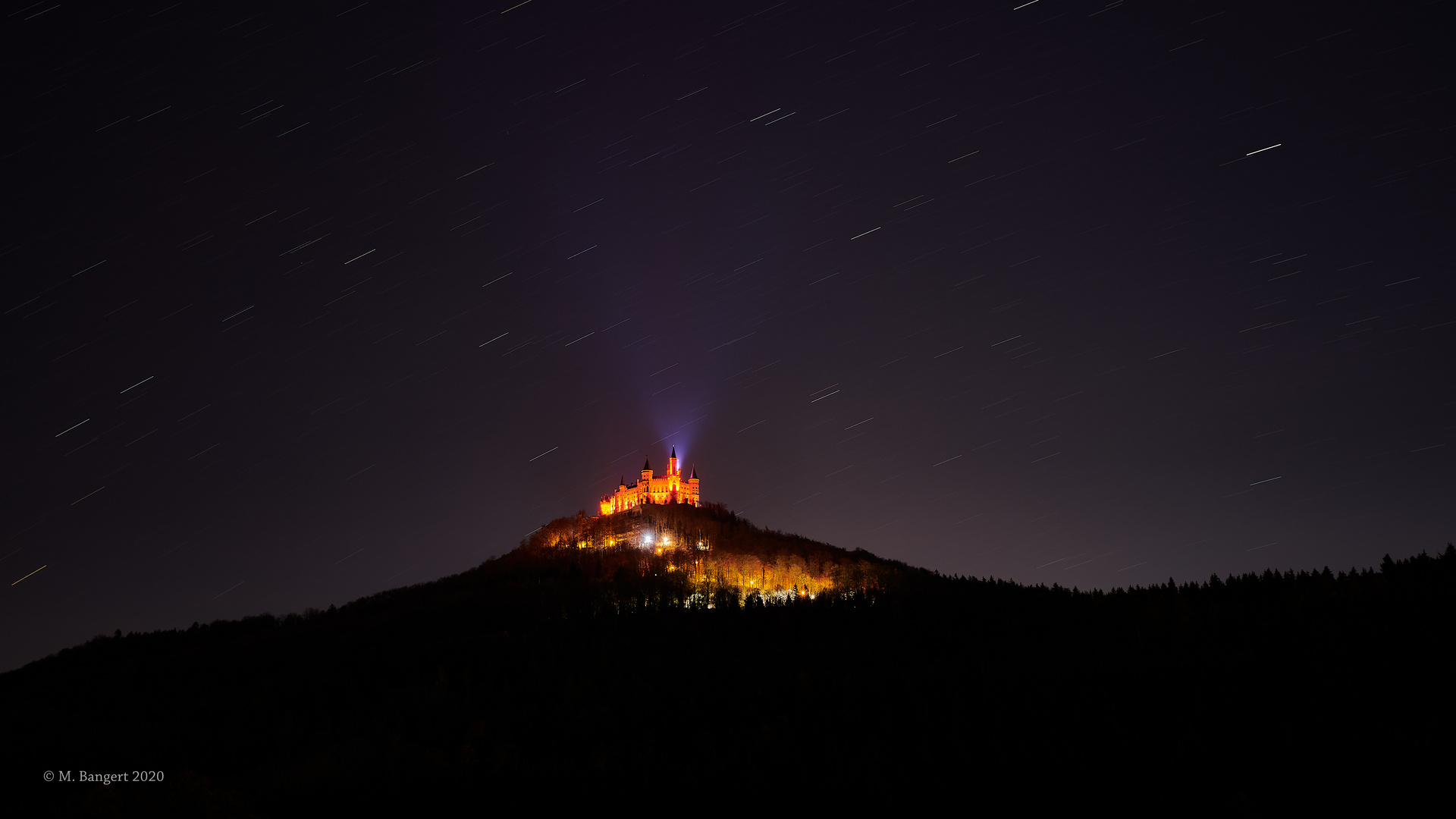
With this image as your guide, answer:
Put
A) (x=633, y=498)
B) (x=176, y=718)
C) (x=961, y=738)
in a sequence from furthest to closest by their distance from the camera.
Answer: (x=633, y=498) < (x=176, y=718) < (x=961, y=738)

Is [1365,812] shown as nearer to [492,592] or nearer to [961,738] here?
[961,738]

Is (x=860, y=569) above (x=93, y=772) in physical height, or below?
above

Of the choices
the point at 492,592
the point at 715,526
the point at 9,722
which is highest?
the point at 715,526

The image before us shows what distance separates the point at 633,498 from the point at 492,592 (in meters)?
75.1

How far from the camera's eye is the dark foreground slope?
2156 centimetres

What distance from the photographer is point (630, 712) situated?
33625 mm

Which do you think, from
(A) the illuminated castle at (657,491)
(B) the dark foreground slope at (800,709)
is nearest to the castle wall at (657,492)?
(A) the illuminated castle at (657,491)

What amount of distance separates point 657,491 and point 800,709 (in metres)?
135

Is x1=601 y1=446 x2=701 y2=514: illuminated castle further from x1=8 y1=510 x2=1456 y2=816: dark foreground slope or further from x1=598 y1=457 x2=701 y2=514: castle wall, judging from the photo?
x1=8 y1=510 x2=1456 y2=816: dark foreground slope

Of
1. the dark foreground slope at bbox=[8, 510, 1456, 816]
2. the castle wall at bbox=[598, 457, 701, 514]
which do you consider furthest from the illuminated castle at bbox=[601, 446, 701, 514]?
the dark foreground slope at bbox=[8, 510, 1456, 816]

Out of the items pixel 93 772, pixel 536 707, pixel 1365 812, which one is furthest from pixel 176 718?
pixel 1365 812

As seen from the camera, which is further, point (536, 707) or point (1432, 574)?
point (1432, 574)

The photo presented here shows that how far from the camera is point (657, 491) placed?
164875 millimetres

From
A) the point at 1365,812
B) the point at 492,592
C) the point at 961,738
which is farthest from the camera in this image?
the point at 492,592
